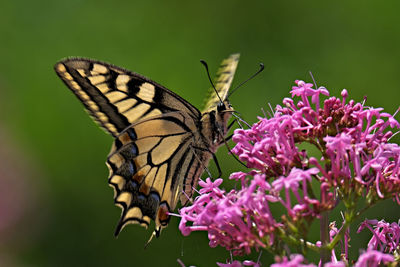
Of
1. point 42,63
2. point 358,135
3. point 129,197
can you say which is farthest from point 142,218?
point 42,63

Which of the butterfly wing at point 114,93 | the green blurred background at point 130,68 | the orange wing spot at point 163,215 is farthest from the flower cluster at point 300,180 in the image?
the green blurred background at point 130,68

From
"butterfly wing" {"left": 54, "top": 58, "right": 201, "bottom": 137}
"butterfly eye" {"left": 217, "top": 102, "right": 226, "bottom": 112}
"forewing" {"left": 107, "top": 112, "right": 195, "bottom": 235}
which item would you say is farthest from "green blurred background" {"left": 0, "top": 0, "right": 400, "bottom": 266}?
"butterfly wing" {"left": 54, "top": 58, "right": 201, "bottom": 137}

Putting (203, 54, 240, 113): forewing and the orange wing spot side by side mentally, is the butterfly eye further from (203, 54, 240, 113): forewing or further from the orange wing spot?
the orange wing spot

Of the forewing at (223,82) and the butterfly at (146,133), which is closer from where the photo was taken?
the butterfly at (146,133)

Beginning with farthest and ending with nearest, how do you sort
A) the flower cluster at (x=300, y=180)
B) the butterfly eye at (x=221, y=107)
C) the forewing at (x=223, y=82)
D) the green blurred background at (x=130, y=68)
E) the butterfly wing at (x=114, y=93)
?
1. the green blurred background at (x=130, y=68)
2. the forewing at (x=223, y=82)
3. the butterfly eye at (x=221, y=107)
4. the butterfly wing at (x=114, y=93)
5. the flower cluster at (x=300, y=180)

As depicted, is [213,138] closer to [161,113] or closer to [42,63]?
[161,113]

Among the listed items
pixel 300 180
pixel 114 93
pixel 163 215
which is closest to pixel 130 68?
pixel 114 93

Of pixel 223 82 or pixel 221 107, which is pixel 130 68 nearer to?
pixel 223 82

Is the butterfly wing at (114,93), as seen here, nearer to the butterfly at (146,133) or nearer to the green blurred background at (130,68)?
the butterfly at (146,133)
